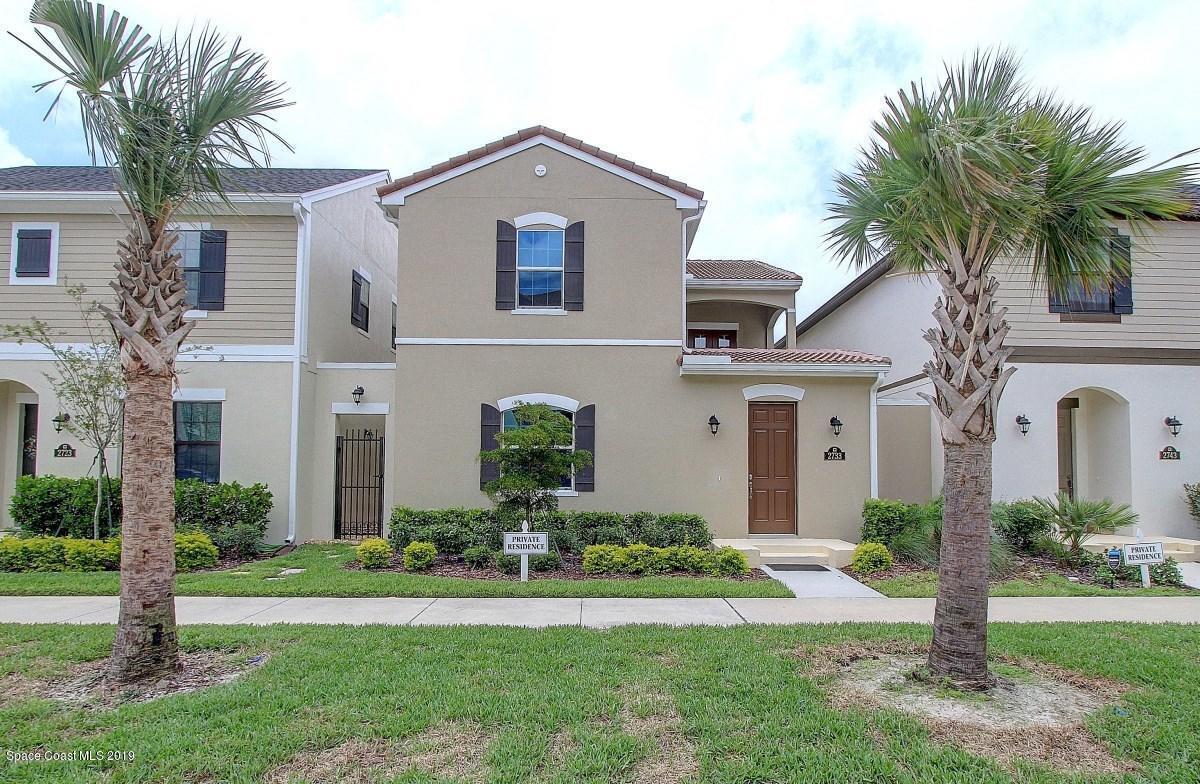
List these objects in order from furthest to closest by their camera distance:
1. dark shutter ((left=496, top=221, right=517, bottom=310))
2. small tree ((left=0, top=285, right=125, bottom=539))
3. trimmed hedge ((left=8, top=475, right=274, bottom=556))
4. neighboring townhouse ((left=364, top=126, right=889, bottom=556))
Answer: dark shutter ((left=496, top=221, right=517, bottom=310)) < neighboring townhouse ((left=364, top=126, right=889, bottom=556)) < trimmed hedge ((left=8, top=475, right=274, bottom=556)) < small tree ((left=0, top=285, right=125, bottom=539))

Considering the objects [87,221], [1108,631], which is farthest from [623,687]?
[87,221]

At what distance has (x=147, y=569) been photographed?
512cm

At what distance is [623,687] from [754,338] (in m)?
12.3

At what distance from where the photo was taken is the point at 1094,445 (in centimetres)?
1317

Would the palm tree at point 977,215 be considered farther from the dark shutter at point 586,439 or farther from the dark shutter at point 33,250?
the dark shutter at point 33,250

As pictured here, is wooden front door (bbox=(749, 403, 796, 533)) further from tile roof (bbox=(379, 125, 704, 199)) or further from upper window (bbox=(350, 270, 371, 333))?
upper window (bbox=(350, 270, 371, 333))

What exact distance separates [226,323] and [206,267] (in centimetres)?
112

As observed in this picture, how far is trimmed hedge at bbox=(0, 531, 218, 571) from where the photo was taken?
31.4ft

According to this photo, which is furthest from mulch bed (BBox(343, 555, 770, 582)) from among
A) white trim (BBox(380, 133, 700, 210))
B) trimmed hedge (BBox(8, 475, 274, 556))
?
white trim (BBox(380, 133, 700, 210))

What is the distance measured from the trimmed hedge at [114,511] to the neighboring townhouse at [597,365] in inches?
101

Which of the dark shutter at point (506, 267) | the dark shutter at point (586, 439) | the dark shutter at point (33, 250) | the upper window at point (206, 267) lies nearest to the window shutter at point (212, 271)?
the upper window at point (206, 267)

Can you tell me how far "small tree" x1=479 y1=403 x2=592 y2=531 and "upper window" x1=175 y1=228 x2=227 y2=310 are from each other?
6383 mm

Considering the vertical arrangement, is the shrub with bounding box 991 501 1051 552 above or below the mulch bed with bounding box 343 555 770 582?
above

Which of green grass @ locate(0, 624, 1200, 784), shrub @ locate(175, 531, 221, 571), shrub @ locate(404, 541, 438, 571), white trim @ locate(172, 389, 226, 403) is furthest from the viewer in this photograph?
white trim @ locate(172, 389, 226, 403)
